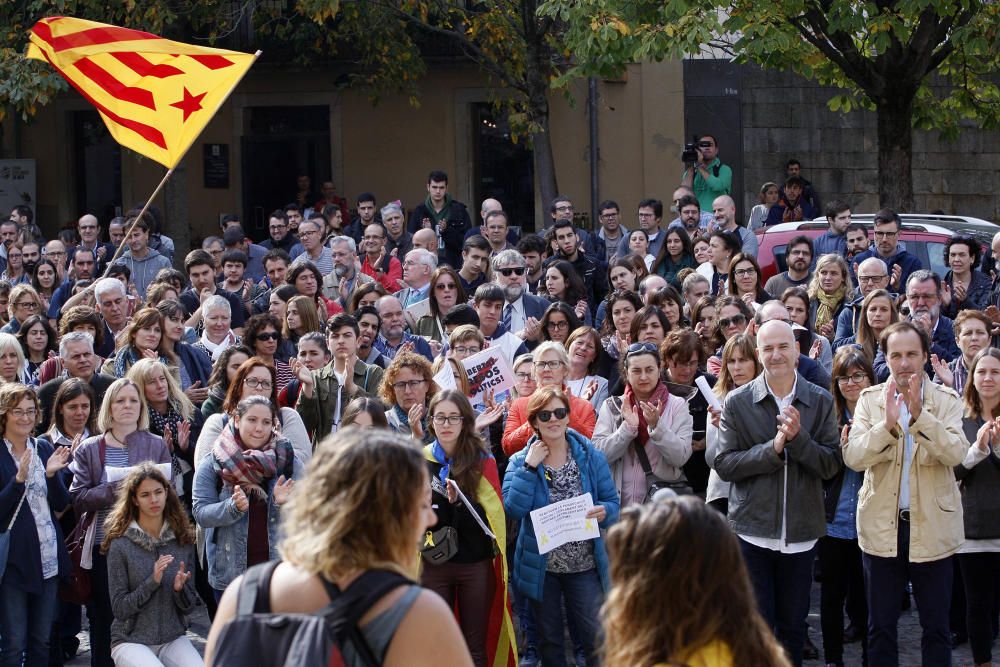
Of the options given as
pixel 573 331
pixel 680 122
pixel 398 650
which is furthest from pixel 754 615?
pixel 680 122

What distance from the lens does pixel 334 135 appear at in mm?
22641

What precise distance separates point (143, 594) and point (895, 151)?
11.0 meters

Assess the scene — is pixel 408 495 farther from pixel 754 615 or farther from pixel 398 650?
pixel 754 615

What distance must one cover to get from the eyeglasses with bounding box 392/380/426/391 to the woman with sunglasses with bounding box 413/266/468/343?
2.43 metres

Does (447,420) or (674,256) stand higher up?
(674,256)

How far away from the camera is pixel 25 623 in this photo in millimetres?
7355

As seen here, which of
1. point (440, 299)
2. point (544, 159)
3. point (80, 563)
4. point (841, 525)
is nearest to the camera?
point (80, 563)

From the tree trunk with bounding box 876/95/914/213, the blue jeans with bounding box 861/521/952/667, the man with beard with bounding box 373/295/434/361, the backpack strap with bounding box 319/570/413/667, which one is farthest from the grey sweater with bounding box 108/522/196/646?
the tree trunk with bounding box 876/95/914/213

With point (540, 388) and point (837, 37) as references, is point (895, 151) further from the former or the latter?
point (540, 388)

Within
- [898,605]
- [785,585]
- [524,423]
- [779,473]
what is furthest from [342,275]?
[898,605]

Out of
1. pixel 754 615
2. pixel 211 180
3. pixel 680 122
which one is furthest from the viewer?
pixel 211 180

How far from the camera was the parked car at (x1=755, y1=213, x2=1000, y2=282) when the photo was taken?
483 inches

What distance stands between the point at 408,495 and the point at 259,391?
4.67 m

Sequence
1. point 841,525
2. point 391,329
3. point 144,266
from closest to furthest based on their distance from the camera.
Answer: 1. point 841,525
2. point 391,329
3. point 144,266
